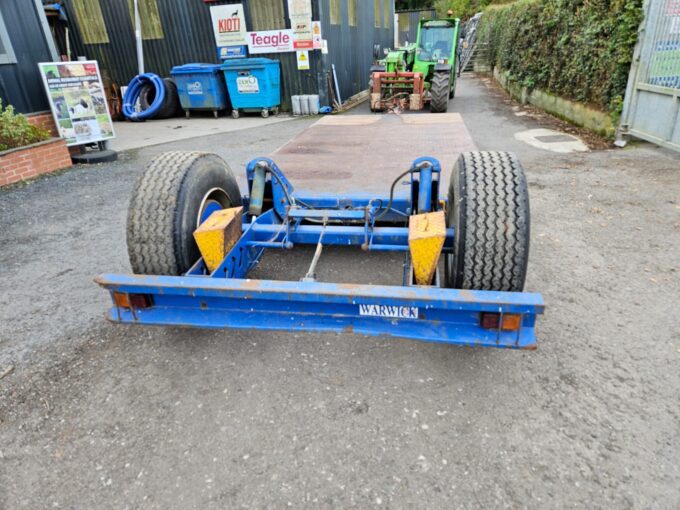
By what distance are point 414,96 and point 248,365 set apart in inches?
466

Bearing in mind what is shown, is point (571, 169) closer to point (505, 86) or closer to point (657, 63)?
point (657, 63)

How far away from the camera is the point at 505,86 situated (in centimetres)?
1705

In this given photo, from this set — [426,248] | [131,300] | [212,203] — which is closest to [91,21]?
[212,203]

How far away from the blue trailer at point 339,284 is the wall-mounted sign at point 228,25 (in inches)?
466

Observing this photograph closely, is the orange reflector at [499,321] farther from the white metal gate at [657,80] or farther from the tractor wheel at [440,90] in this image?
the tractor wheel at [440,90]

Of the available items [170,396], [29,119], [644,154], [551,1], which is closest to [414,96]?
[551,1]

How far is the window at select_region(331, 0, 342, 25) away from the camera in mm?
14273

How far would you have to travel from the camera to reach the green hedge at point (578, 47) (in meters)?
8.08

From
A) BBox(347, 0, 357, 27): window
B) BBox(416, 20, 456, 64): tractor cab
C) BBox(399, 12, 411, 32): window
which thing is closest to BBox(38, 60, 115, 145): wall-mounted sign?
BBox(416, 20, 456, 64): tractor cab

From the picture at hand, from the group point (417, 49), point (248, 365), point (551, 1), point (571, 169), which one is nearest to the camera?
point (248, 365)

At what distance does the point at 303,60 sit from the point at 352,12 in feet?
15.8

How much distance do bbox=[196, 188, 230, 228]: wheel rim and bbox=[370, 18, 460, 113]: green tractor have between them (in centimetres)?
1019

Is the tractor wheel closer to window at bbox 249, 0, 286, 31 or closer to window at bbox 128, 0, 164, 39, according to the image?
window at bbox 249, 0, 286, 31

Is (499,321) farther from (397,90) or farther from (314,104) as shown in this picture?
(397,90)
